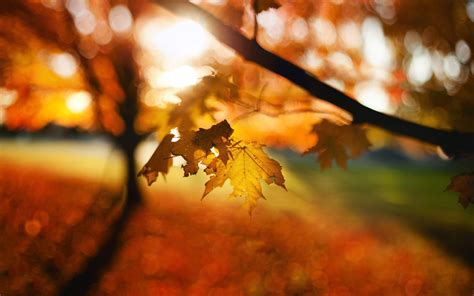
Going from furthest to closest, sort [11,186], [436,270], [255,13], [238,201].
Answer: [238,201] < [11,186] < [436,270] < [255,13]

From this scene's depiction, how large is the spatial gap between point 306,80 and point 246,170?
52 cm

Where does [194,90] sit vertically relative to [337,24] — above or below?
above

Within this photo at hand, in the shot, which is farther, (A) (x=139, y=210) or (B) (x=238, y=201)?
(B) (x=238, y=201)

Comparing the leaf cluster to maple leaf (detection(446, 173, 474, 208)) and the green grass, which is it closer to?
maple leaf (detection(446, 173, 474, 208))

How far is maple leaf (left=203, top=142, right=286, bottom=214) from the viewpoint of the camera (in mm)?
1756

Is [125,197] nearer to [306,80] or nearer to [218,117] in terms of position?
[218,117]

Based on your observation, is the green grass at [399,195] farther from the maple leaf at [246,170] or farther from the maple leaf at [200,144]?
the maple leaf at [200,144]

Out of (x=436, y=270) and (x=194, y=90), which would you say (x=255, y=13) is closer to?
(x=194, y=90)

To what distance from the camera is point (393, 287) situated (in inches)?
213

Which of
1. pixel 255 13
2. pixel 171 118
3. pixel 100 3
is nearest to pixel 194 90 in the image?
pixel 171 118

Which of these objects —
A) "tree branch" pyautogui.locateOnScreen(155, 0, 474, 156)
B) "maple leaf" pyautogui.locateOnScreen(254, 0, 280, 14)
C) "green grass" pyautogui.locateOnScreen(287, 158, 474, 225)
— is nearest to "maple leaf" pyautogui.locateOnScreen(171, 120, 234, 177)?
"tree branch" pyautogui.locateOnScreen(155, 0, 474, 156)

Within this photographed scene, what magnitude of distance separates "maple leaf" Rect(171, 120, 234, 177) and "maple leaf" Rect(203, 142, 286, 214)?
8 cm

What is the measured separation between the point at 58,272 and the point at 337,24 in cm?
639

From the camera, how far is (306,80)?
152 centimetres
